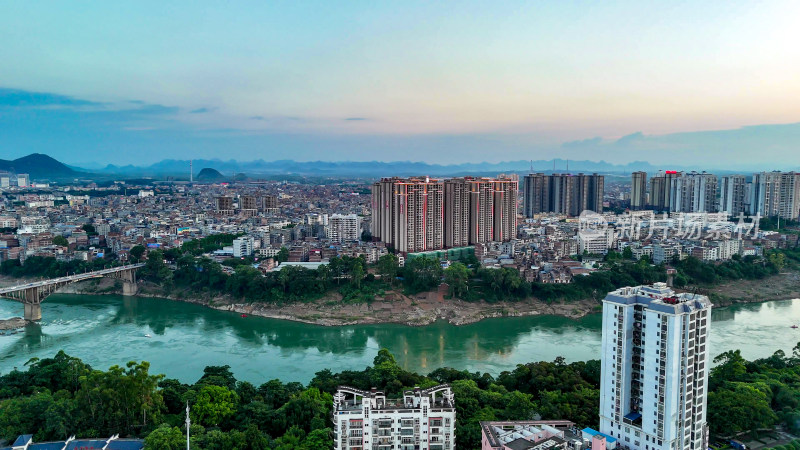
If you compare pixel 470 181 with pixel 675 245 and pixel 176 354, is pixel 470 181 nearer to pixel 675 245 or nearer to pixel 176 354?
pixel 675 245

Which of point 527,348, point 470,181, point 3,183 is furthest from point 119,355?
point 3,183

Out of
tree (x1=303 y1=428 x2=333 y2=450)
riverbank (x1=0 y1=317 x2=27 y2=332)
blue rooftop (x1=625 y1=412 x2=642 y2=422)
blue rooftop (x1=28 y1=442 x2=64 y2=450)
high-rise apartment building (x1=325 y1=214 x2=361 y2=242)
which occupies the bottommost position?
riverbank (x1=0 y1=317 x2=27 y2=332)

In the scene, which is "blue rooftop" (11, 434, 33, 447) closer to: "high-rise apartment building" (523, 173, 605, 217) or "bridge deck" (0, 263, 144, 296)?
"bridge deck" (0, 263, 144, 296)

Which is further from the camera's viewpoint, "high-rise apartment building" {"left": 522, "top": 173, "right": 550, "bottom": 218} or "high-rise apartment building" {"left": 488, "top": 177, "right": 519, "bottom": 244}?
"high-rise apartment building" {"left": 522, "top": 173, "right": 550, "bottom": 218}

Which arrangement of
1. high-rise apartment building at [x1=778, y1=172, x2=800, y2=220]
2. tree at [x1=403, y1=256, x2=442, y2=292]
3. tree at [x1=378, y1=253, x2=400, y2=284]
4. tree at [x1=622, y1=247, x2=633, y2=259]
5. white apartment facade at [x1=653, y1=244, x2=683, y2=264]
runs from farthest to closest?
high-rise apartment building at [x1=778, y1=172, x2=800, y2=220] → tree at [x1=622, y1=247, x2=633, y2=259] → white apartment facade at [x1=653, y1=244, x2=683, y2=264] → tree at [x1=378, y1=253, x2=400, y2=284] → tree at [x1=403, y1=256, x2=442, y2=292]

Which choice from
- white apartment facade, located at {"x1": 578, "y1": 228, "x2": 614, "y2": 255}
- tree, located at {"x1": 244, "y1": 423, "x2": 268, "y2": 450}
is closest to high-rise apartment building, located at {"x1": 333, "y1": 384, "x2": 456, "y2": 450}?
tree, located at {"x1": 244, "y1": 423, "x2": 268, "y2": 450}

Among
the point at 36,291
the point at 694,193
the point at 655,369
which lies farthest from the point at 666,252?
the point at 36,291

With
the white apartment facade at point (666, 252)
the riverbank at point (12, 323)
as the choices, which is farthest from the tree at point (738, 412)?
the riverbank at point (12, 323)
